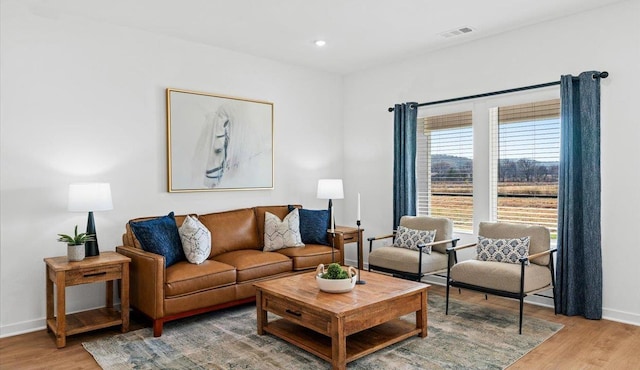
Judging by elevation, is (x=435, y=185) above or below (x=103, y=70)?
below

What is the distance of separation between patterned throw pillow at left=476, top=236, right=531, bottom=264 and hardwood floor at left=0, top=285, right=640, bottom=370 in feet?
2.00

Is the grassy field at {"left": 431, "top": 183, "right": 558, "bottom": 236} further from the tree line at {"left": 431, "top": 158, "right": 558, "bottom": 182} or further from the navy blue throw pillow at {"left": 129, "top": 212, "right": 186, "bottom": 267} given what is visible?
the navy blue throw pillow at {"left": 129, "top": 212, "right": 186, "bottom": 267}

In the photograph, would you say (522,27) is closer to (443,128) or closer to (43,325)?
(443,128)

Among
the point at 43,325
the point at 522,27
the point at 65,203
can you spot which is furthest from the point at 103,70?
the point at 522,27

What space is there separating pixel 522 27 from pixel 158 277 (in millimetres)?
4153

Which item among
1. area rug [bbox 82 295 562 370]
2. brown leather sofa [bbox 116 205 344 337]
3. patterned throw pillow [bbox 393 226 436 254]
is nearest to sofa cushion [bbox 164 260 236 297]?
brown leather sofa [bbox 116 205 344 337]

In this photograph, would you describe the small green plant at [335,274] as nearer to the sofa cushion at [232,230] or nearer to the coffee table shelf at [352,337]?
the coffee table shelf at [352,337]

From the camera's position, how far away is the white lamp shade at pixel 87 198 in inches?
143

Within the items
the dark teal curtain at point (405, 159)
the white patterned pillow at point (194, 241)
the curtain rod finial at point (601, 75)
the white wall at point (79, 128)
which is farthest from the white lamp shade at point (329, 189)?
the curtain rod finial at point (601, 75)

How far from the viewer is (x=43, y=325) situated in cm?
386

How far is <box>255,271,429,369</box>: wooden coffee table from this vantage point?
293cm

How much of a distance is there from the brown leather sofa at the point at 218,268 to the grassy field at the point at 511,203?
4.39 ft

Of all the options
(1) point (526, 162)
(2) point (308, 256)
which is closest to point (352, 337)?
(2) point (308, 256)

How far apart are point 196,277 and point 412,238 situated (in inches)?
92.1
